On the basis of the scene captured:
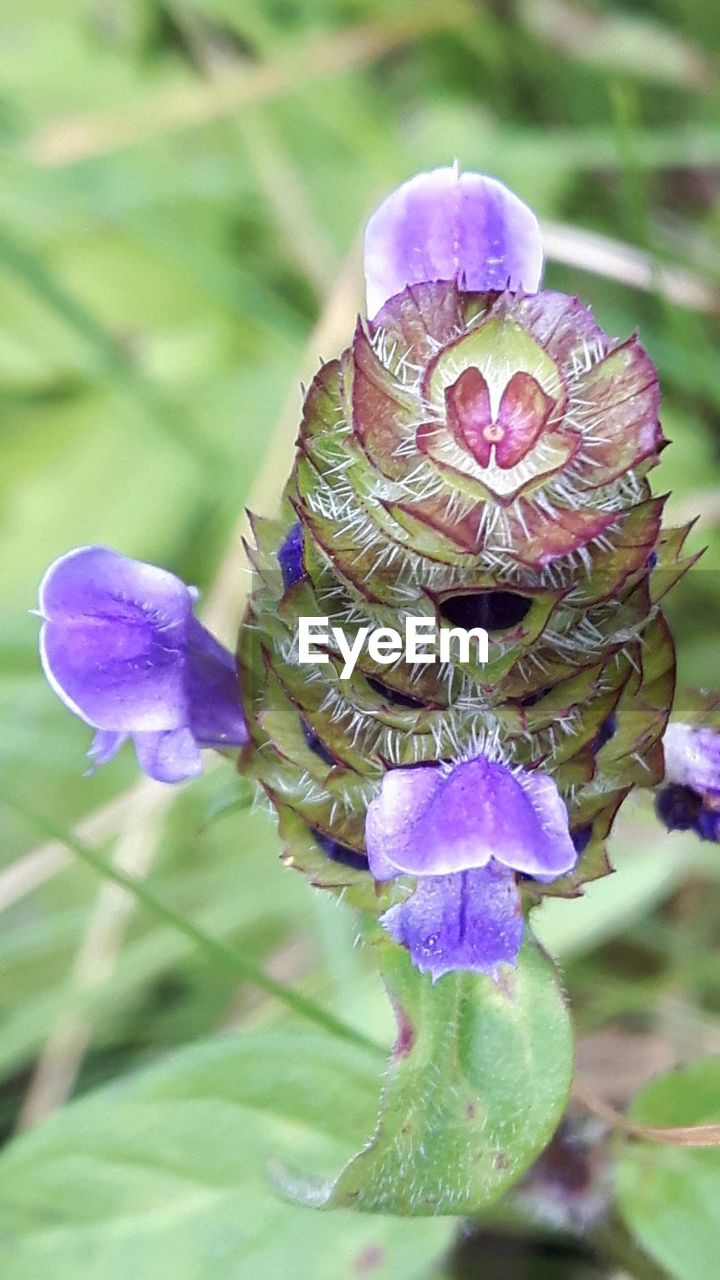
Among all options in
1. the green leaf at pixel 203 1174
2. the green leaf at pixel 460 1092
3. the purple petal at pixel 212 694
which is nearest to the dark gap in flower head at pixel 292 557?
the purple petal at pixel 212 694

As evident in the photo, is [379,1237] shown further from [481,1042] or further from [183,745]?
[183,745]

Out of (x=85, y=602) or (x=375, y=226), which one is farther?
(x=375, y=226)

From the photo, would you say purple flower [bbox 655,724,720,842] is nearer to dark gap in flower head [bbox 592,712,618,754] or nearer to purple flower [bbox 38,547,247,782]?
dark gap in flower head [bbox 592,712,618,754]

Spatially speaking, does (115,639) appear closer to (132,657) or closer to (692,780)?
(132,657)

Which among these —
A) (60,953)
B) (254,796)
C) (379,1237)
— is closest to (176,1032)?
(60,953)

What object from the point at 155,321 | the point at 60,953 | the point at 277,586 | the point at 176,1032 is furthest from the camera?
the point at 155,321

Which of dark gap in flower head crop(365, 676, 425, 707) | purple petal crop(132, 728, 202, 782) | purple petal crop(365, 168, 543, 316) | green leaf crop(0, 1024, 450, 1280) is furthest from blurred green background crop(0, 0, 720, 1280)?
purple petal crop(365, 168, 543, 316)

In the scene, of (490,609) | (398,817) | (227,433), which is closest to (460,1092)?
(398,817)
